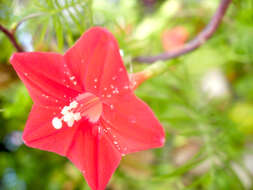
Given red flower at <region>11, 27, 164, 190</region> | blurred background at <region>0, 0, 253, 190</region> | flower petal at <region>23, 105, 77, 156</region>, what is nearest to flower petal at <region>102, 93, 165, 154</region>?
red flower at <region>11, 27, 164, 190</region>

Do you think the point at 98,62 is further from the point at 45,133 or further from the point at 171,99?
the point at 171,99

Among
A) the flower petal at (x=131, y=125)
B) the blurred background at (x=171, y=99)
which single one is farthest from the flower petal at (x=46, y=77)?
the blurred background at (x=171, y=99)

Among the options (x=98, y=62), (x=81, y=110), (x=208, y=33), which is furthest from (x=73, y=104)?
(x=208, y=33)

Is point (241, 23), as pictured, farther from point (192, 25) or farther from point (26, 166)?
point (26, 166)

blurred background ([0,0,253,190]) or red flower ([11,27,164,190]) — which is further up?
red flower ([11,27,164,190])

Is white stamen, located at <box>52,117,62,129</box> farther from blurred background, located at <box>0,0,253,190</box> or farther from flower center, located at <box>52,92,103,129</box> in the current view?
blurred background, located at <box>0,0,253,190</box>

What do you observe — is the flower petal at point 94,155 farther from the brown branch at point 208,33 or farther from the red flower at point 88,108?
the brown branch at point 208,33

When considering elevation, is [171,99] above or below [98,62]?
below

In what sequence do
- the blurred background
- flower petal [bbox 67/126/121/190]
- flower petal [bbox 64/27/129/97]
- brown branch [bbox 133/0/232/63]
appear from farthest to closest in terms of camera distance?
the blurred background → brown branch [bbox 133/0/232/63] → flower petal [bbox 67/126/121/190] → flower petal [bbox 64/27/129/97]
